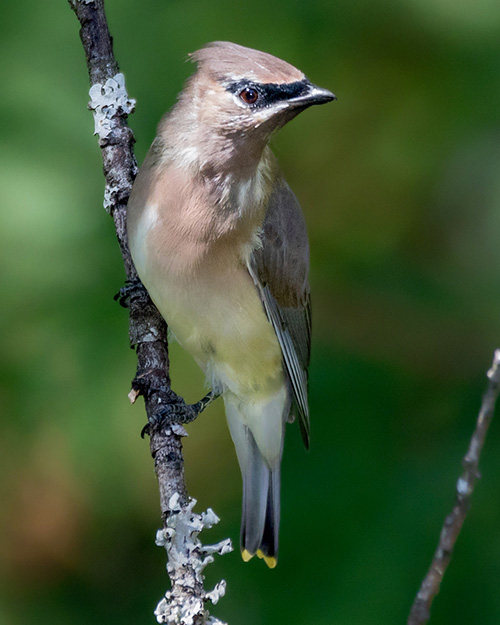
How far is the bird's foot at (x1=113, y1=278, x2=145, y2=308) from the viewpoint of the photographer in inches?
145

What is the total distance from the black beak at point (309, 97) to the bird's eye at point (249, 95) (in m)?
0.12

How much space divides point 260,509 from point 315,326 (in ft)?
2.42

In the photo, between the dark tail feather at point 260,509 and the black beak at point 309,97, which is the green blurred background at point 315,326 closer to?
the dark tail feather at point 260,509

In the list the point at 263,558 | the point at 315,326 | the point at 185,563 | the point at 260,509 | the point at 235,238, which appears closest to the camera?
the point at 185,563

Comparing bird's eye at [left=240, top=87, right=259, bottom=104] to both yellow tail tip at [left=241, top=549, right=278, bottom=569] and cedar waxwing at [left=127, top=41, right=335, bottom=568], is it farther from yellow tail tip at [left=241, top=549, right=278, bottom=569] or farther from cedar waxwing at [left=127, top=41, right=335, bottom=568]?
yellow tail tip at [left=241, top=549, right=278, bottom=569]

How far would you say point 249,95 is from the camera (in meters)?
3.20

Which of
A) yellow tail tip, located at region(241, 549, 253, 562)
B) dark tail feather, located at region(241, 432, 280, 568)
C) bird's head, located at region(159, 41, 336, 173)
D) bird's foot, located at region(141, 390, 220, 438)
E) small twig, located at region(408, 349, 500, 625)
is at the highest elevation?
bird's head, located at region(159, 41, 336, 173)

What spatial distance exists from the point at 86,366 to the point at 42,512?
0.67m

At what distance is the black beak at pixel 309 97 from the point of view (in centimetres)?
310

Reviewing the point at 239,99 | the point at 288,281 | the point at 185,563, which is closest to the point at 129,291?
the point at 288,281

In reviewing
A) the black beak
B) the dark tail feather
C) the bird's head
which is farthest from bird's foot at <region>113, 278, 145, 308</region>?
the black beak

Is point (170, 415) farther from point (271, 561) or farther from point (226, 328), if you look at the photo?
point (271, 561)

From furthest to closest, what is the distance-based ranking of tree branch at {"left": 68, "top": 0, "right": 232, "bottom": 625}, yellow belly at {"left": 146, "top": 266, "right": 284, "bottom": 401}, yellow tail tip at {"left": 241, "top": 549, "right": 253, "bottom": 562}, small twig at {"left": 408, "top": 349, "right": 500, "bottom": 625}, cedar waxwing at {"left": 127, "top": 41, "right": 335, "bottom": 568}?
1. yellow tail tip at {"left": 241, "top": 549, "right": 253, "bottom": 562}
2. yellow belly at {"left": 146, "top": 266, "right": 284, "bottom": 401}
3. cedar waxwing at {"left": 127, "top": 41, "right": 335, "bottom": 568}
4. tree branch at {"left": 68, "top": 0, "right": 232, "bottom": 625}
5. small twig at {"left": 408, "top": 349, "right": 500, "bottom": 625}

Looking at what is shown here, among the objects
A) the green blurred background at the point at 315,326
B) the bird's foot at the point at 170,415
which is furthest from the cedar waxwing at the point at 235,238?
the bird's foot at the point at 170,415
